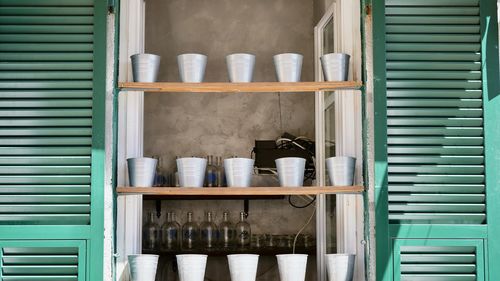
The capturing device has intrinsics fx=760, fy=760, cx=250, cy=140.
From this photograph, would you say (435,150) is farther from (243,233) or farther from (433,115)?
(243,233)

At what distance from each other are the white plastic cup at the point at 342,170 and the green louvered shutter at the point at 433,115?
165 mm

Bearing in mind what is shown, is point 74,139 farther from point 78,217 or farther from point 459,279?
point 459,279

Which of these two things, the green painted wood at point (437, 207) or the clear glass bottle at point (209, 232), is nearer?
the green painted wood at point (437, 207)

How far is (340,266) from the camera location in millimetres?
3170

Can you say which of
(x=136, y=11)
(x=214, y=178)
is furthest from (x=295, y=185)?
(x=214, y=178)

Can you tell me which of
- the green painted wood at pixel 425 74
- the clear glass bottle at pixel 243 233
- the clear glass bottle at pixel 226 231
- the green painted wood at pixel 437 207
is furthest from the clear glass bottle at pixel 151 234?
the green painted wood at pixel 425 74

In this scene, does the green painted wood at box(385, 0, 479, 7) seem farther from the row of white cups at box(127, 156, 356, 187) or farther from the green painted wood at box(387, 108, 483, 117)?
the row of white cups at box(127, 156, 356, 187)

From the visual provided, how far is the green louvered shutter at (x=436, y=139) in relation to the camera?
122 inches

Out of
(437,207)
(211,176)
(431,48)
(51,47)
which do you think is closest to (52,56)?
(51,47)

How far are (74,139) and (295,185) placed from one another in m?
0.94

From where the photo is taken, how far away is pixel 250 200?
18.6ft

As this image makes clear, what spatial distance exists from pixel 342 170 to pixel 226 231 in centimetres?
240

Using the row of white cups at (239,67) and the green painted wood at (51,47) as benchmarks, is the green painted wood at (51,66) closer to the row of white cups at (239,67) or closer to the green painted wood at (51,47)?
the green painted wood at (51,47)

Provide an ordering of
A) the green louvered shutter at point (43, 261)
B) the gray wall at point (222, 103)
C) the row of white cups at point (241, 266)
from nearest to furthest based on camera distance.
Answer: the green louvered shutter at point (43, 261)
the row of white cups at point (241, 266)
the gray wall at point (222, 103)
